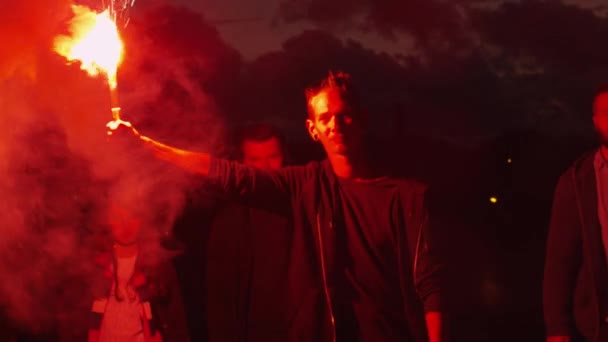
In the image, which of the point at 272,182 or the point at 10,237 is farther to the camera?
the point at 10,237

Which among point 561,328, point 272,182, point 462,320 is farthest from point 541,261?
point 272,182

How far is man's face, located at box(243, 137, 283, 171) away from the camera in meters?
5.30

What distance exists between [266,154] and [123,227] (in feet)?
3.39

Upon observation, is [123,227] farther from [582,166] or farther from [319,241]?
[582,166]

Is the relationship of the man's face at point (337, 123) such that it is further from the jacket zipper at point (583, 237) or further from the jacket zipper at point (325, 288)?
the jacket zipper at point (583, 237)

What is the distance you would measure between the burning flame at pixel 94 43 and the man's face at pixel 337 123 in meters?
0.97

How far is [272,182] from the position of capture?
4.26 metres

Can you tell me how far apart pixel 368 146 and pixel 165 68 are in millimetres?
2608

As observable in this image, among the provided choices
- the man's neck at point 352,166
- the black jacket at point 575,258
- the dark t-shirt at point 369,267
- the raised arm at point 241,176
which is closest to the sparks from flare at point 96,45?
the raised arm at point 241,176

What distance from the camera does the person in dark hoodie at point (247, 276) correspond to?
4.81 metres

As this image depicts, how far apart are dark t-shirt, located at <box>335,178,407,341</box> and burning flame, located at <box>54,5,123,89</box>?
→ 46.9 inches

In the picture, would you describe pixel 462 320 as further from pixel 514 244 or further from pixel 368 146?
pixel 368 146

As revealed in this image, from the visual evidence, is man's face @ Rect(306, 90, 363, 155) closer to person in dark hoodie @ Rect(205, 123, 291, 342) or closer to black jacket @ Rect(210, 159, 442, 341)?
black jacket @ Rect(210, 159, 442, 341)

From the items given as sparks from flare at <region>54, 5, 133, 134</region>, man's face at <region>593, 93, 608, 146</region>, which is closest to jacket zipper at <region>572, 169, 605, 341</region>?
man's face at <region>593, 93, 608, 146</region>
